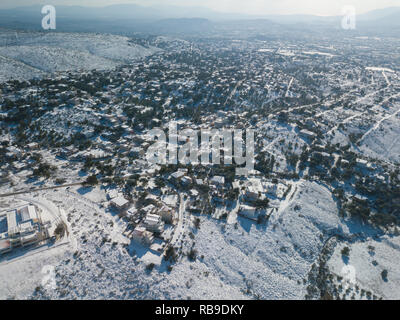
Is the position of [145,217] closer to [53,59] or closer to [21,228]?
[21,228]

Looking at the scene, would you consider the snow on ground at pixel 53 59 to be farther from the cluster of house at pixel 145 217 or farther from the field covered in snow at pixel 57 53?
the cluster of house at pixel 145 217

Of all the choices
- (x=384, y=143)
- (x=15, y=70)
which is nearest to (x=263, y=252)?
(x=384, y=143)

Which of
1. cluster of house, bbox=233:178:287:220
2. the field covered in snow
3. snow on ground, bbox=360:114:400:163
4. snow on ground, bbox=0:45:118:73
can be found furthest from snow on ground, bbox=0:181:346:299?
snow on ground, bbox=0:45:118:73

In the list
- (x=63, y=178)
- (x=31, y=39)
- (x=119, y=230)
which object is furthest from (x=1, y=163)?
(x=31, y=39)

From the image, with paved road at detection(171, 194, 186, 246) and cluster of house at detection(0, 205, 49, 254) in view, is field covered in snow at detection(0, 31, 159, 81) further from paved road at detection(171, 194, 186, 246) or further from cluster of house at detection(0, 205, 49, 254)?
paved road at detection(171, 194, 186, 246)

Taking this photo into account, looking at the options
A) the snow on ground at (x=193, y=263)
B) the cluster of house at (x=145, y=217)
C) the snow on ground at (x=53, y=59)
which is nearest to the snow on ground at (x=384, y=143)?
the snow on ground at (x=193, y=263)
